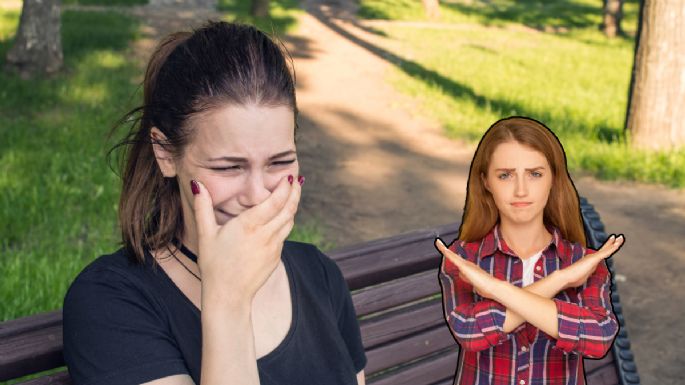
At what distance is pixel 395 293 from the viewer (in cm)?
282

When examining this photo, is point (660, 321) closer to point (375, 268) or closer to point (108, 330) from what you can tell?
point (375, 268)

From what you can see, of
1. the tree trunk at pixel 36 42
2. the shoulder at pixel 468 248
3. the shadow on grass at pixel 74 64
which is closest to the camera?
the shoulder at pixel 468 248

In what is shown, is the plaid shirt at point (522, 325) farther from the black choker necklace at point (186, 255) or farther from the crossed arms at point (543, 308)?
the black choker necklace at point (186, 255)

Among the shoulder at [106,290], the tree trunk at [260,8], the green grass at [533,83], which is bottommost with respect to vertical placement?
the green grass at [533,83]

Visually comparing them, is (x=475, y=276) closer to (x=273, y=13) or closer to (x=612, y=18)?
(x=273, y=13)

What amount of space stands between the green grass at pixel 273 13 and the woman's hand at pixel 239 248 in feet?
49.8

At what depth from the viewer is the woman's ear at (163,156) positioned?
6.17 feet

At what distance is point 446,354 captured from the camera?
2.95 meters

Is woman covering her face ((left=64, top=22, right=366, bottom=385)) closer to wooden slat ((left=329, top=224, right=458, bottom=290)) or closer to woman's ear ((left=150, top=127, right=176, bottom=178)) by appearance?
woman's ear ((left=150, top=127, right=176, bottom=178))

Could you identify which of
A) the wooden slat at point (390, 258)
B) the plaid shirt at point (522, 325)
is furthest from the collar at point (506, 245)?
the wooden slat at point (390, 258)

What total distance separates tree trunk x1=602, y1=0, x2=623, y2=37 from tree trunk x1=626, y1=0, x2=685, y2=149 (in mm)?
13890

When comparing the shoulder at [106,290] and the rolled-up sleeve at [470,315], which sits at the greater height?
the shoulder at [106,290]

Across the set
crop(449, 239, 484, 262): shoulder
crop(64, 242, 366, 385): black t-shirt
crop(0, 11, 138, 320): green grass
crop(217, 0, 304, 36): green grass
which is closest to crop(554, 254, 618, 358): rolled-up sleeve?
crop(449, 239, 484, 262): shoulder

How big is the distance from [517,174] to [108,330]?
0.88m
